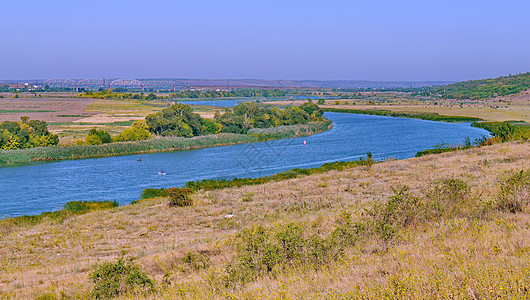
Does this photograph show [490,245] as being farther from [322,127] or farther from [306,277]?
[322,127]

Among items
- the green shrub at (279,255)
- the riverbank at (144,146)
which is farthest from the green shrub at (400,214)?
the riverbank at (144,146)

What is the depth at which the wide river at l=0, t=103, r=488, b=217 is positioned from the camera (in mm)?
29106

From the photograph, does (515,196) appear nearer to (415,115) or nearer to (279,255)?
(279,255)

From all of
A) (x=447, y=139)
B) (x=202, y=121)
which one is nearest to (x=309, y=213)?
(x=447, y=139)

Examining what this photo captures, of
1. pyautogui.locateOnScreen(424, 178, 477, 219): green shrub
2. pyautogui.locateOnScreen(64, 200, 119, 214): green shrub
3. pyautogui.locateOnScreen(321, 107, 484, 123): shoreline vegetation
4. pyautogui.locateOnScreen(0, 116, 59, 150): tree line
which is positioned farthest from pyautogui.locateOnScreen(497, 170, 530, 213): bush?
pyautogui.locateOnScreen(321, 107, 484, 123): shoreline vegetation

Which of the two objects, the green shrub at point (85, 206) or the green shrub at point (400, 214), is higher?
the green shrub at point (400, 214)

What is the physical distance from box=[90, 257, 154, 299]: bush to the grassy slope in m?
0.58

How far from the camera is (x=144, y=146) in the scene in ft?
159

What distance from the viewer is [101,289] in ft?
26.3

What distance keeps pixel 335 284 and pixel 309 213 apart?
8934 millimetres

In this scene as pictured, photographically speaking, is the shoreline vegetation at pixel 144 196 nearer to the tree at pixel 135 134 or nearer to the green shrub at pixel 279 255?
the green shrub at pixel 279 255

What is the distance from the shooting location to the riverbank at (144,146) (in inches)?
1683

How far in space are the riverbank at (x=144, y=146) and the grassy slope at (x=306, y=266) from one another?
2580cm

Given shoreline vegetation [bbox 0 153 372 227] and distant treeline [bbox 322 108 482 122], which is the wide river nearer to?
shoreline vegetation [bbox 0 153 372 227]
